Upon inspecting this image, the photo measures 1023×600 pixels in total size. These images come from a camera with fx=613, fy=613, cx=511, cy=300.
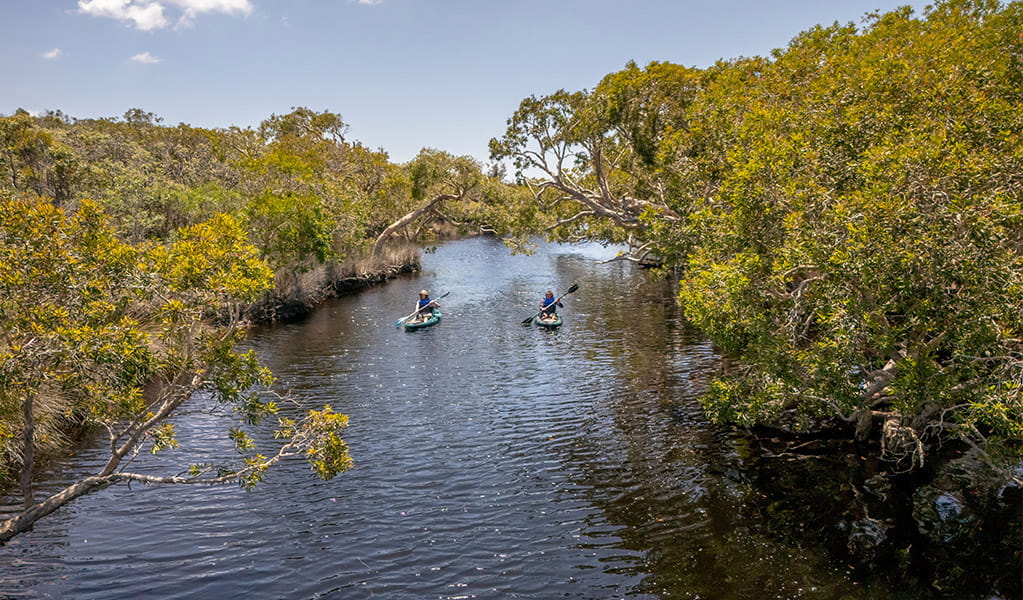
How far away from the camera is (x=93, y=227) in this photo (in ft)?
35.0

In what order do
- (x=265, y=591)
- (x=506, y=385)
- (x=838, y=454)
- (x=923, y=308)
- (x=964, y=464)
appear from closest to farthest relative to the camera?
(x=923, y=308)
(x=265, y=591)
(x=964, y=464)
(x=838, y=454)
(x=506, y=385)

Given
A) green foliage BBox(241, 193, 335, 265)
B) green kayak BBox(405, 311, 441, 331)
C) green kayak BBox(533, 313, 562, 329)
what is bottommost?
green kayak BBox(533, 313, 562, 329)

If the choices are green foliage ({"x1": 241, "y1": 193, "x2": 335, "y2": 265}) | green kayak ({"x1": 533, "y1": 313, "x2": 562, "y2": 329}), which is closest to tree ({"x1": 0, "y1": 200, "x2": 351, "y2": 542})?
green kayak ({"x1": 533, "y1": 313, "x2": 562, "y2": 329})

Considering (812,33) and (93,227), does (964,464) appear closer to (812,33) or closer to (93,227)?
(93,227)

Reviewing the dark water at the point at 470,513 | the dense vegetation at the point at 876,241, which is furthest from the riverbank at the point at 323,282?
the dense vegetation at the point at 876,241

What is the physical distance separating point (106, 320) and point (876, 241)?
13.5m

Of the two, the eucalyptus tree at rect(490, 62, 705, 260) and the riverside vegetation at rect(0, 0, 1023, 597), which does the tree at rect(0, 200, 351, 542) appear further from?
the eucalyptus tree at rect(490, 62, 705, 260)

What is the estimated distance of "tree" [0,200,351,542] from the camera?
381 inches

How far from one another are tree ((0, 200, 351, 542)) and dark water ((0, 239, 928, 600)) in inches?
80.4

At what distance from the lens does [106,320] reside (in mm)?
10781

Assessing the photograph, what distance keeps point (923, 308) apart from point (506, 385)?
15711mm

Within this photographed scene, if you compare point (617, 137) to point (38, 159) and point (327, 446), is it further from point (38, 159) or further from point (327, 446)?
point (38, 159)

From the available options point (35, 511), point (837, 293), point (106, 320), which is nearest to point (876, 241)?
point (837, 293)

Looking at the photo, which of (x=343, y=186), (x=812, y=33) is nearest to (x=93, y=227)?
(x=812, y=33)
